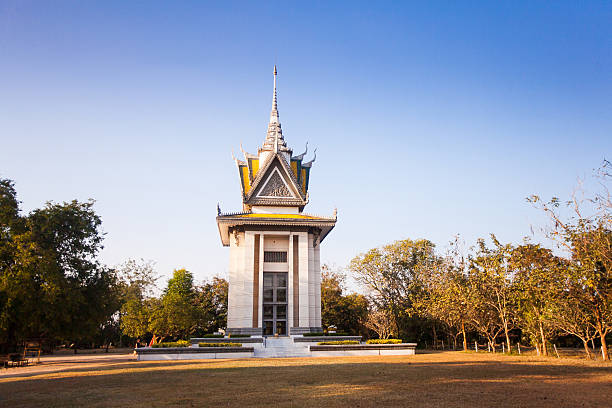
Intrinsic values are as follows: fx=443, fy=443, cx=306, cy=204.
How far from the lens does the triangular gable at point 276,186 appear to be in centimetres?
3416

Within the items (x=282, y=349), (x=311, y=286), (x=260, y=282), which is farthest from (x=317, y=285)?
(x=282, y=349)

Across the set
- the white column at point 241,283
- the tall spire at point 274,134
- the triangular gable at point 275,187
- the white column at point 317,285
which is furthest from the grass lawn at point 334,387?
the tall spire at point 274,134

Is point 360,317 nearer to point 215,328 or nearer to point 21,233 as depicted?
point 215,328

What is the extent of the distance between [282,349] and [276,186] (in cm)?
1403

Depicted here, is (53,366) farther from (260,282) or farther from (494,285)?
(494,285)

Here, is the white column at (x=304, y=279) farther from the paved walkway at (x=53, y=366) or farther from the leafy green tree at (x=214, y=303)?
the leafy green tree at (x=214, y=303)

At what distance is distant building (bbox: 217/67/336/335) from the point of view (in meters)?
→ 30.6

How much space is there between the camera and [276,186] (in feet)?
114

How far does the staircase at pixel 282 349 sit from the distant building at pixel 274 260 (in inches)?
114

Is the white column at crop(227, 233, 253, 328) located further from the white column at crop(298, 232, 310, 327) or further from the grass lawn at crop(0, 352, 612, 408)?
the grass lawn at crop(0, 352, 612, 408)

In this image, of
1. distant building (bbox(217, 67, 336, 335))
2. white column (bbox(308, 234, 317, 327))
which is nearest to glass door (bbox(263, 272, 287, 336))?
distant building (bbox(217, 67, 336, 335))

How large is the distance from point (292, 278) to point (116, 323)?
2989cm

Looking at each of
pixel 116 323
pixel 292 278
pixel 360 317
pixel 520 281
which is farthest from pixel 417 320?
pixel 116 323

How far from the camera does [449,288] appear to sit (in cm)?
2722
